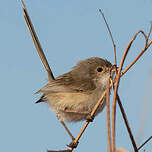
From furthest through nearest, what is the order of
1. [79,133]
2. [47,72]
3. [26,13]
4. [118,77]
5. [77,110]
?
1. [47,72]
2. [77,110]
3. [26,13]
4. [79,133]
5. [118,77]

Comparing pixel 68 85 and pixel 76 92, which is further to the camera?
pixel 68 85

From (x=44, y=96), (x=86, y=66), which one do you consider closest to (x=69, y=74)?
(x=86, y=66)

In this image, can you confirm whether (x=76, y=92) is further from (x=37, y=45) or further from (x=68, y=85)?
(x=37, y=45)

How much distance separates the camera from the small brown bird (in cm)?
355

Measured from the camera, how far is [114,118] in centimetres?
145

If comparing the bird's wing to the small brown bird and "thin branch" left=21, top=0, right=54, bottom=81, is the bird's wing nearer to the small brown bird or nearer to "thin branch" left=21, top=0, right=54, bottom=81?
the small brown bird

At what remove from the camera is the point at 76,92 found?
3.66m

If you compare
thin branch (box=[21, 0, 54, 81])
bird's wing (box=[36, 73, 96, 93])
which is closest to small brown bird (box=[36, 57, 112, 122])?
bird's wing (box=[36, 73, 96, 93])

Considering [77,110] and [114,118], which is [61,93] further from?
[114,118]

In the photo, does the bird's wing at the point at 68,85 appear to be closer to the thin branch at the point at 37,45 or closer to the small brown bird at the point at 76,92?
the small brown bird at the point at 76,92

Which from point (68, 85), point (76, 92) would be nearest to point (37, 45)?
point (68, 85)

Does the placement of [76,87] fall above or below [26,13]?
below

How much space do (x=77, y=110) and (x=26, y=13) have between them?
1.41 metres

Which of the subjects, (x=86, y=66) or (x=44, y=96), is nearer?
(x=44, y=96)
